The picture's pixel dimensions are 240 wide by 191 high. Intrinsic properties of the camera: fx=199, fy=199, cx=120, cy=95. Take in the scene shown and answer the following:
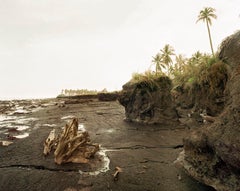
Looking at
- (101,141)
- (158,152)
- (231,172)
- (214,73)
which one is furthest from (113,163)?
(214,73)

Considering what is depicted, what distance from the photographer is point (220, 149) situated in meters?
3.48

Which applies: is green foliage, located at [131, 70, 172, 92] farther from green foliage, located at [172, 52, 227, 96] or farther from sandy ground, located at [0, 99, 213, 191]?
sandy ground, located at [0, 99, 213, 191]

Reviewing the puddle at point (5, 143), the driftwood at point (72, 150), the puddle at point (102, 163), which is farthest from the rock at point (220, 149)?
the puddle at point (5, 143)

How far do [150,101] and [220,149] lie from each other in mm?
7150

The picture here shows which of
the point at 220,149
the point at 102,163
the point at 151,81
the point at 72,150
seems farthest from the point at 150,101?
the point at 220,149

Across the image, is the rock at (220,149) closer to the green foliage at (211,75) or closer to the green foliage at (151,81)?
the green foliage at (211,75)

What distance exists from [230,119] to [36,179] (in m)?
4.13

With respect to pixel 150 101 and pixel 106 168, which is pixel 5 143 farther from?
pixel 150 101

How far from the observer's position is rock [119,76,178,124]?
10523 mm

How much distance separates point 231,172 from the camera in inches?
136

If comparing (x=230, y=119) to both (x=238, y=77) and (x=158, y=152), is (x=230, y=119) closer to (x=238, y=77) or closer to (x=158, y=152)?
(x=238, y=77)

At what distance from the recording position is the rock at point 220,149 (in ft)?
10.7

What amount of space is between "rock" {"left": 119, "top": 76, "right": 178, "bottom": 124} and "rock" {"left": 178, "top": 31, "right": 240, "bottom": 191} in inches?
221

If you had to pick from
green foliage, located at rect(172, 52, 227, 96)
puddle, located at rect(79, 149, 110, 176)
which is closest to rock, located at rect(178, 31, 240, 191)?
puddle, located at rect(79, 149, 110, 176)
